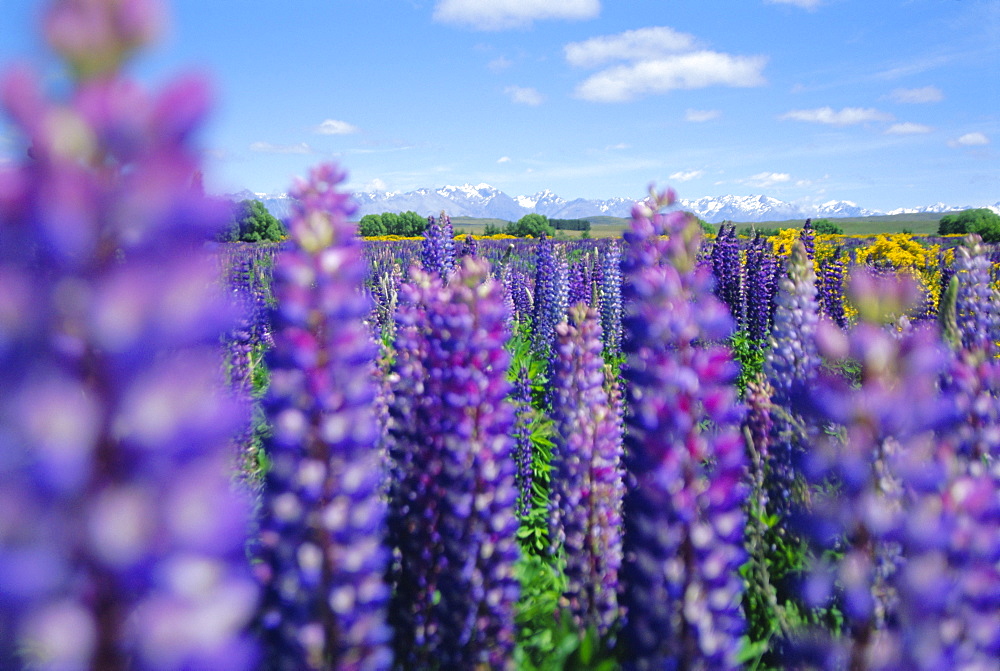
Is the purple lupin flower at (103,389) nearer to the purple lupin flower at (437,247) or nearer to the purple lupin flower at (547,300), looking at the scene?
the purple lupin flower at (437,247)

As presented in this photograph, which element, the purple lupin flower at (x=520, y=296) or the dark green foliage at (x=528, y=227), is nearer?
the purple lupin flower at (x=520, y=296)

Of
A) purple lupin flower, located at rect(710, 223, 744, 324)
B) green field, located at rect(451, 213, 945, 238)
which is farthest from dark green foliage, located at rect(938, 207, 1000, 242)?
purple lupin flower, located at rect(710, 223, 744, 324)

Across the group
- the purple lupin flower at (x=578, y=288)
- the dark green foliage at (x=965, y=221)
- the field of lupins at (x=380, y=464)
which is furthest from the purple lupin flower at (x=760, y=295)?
the dark green foliage at (x=965, y=221)

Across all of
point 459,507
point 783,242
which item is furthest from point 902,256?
point 459,507

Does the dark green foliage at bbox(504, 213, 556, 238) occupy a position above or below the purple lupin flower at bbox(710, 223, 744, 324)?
→ above

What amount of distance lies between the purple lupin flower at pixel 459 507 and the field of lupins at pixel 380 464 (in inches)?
0.4

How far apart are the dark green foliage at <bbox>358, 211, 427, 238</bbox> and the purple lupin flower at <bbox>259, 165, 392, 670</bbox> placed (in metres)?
44.3

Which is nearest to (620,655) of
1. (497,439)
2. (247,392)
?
(497,439)

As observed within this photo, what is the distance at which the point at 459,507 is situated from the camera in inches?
83.5

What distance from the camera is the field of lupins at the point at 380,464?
0.84 meters

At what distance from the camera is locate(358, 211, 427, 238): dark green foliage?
45844 mm

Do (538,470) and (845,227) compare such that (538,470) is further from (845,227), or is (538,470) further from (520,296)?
(845,227)

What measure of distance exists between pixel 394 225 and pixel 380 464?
47.2 metres

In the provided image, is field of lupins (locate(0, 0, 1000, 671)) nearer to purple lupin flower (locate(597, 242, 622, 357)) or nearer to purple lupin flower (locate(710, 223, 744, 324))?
purple lupin flower (locate(597, 242, 622, 357))
